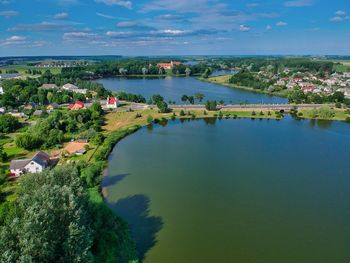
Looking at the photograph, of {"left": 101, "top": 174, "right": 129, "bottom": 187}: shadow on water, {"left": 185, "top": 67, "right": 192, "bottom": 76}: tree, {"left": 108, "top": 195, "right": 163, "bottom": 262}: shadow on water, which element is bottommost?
{"left": 108, "top": 195, "right": 163, "bottom": 262}: shadow on water

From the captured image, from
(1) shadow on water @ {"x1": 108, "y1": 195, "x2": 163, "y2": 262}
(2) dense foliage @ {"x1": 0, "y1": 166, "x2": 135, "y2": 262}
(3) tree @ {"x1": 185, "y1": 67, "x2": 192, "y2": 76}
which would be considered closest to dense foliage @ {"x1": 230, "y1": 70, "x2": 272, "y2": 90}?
(3) tree @ {"x1": 185, "y1": 67, "x2": 192, "y2": 76}

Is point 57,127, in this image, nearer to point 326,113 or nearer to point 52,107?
point 52,107

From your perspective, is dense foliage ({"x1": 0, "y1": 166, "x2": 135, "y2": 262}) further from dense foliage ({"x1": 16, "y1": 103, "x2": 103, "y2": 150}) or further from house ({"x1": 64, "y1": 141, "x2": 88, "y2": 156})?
dense foliage ({"x1": 16, "y1": 103, "x2": 103, "y2": 150})

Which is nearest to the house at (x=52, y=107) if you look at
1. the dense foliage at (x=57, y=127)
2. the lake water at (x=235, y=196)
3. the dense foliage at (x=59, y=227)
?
the dense foliage at (x=57, y=127)

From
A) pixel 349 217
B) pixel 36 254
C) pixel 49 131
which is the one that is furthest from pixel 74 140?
pixel 349 217

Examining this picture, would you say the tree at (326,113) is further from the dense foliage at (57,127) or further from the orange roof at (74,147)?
the orange roof at (74,147)

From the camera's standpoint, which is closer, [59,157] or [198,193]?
[198,193]

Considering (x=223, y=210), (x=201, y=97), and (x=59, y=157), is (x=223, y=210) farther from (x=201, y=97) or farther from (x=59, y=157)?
(x=201, y=97)
